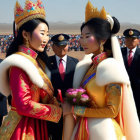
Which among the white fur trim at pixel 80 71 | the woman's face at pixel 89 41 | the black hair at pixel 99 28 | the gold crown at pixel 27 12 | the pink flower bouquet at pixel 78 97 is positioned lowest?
the pink flower bouquet at pixel 78 97

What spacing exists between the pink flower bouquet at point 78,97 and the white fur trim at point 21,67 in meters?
0.29

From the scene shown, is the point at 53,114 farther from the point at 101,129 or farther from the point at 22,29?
the point at 22,29

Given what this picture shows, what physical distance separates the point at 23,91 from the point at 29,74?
0.54 feet

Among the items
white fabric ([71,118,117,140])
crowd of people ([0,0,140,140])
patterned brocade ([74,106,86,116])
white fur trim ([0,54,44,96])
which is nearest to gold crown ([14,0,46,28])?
crowd of people ([0,0,140,140])

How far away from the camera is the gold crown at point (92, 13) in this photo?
108 inches

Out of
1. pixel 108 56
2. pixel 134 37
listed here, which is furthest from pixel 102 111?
pixel 134 37

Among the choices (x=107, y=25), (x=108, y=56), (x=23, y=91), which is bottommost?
(x=23, y=91)

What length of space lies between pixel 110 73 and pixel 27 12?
1.01 metres

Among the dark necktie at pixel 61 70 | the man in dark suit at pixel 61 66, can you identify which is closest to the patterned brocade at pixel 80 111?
the man in dark suit at pixel 61 66

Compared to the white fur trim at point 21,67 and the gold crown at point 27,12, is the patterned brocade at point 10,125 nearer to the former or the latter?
the white fur trim at point 21,67

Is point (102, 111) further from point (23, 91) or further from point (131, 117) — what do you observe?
point (23, 91)

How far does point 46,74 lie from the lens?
2898 mm

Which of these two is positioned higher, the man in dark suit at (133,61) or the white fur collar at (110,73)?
the white fur collar at (110,73)

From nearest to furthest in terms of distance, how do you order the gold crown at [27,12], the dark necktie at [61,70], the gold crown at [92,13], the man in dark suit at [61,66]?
the gold crown at [27,12] → the gold crown at [92,13] → the man in dark suit at [61,66] → the dark necktie at [61,70]
